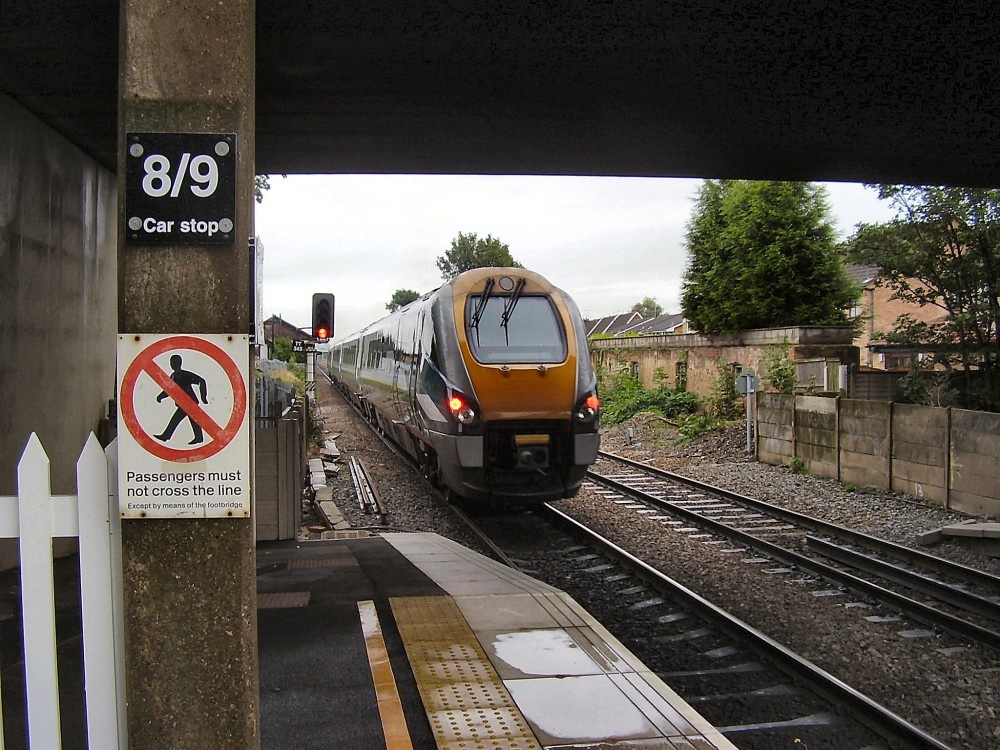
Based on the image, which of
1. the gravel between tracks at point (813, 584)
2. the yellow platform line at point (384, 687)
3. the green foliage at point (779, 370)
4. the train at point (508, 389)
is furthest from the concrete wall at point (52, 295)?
the green foliage at point (779, 370)

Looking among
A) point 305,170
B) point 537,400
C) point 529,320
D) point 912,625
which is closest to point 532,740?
point 912,625

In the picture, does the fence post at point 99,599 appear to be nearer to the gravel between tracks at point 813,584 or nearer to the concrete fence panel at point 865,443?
the gravel between tracks at point 813,584

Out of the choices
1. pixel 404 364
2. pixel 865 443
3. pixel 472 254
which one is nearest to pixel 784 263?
pixel 865 443

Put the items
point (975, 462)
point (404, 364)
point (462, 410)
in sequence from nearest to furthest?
point (462, 410), point (975, 462), point (404, 364)

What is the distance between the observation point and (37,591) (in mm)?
2588

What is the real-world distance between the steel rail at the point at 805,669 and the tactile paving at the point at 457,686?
7.43 ft

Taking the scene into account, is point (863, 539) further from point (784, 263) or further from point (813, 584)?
point (784, 263)

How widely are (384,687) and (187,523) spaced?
187cm

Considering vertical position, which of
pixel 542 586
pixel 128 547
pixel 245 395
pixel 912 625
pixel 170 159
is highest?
pixel 170 159

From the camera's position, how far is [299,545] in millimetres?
8531

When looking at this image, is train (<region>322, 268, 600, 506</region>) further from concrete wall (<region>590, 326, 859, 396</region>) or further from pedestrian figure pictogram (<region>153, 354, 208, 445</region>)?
concrete wall (<region>590, 326, 859, 396</region>)

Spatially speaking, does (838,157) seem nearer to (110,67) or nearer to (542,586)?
(542,586)

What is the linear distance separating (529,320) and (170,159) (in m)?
7.44

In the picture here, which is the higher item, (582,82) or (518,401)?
(582,82)
